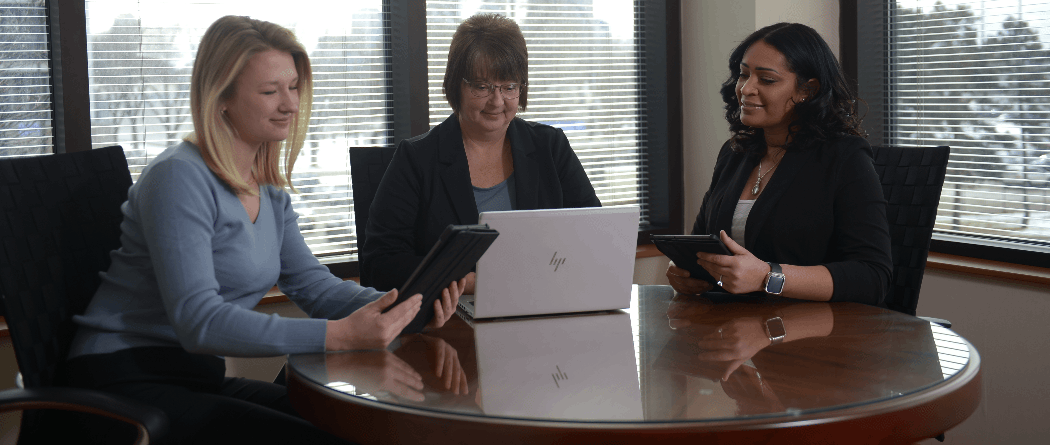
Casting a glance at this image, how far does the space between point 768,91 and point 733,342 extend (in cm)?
90

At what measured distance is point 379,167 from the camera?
2.33 m

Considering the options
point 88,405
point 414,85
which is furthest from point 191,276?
point 414,85

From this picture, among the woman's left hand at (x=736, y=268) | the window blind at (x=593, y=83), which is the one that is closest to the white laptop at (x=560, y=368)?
the woman's left hand at (x=736, y=268)

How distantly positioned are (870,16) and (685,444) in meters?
2.85

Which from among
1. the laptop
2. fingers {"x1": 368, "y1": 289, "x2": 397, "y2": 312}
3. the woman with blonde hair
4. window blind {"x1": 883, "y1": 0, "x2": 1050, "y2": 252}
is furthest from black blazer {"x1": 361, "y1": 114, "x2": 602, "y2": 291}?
window blind {"x1": 883, "y1": 0, "x2": 1050, "y2": 252}

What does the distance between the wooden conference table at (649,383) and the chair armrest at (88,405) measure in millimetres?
202

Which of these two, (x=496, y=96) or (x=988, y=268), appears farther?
(x=988, y=268)

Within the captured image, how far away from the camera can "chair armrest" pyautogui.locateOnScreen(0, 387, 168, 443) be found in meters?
1.17

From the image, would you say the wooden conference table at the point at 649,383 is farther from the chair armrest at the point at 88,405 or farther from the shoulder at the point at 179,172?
Answer: the shoulder at the point at 179,172

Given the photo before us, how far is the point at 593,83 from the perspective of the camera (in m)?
3.80

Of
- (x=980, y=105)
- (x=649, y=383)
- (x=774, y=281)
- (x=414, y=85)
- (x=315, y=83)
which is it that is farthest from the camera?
(x=414, y=85)

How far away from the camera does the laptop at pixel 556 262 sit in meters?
1.51

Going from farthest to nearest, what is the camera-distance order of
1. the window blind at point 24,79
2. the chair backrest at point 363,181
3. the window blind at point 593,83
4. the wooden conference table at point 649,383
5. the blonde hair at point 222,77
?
the window blind at point 593,83
the window blind at point 24,79
the chair backrest at point 363,181
the blonde hair at point 222,77
the wooden conference table at point 649,383

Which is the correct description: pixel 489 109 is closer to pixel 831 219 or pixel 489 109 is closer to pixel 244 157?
pixel 244 157
